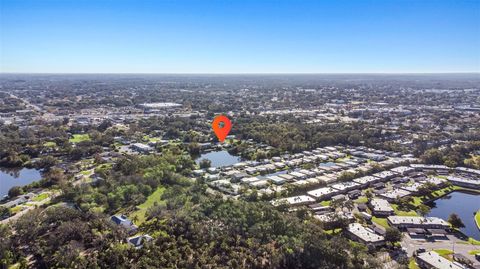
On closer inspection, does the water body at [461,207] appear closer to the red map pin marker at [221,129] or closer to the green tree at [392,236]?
the green tree at [392,236]

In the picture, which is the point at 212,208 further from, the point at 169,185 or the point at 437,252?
the point at 437,252

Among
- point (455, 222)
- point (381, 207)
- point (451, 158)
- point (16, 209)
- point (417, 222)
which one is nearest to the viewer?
point (417, 222)

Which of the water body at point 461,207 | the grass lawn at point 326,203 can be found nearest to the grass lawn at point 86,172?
the grass lawn at point 326,203

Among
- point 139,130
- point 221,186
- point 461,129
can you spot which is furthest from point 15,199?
point 461,129

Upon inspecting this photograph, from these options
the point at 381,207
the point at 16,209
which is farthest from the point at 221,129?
the point at 16,209

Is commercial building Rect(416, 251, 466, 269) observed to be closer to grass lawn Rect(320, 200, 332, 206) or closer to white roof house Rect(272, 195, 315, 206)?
grass lawn Rect(320, 200, 332, 206)

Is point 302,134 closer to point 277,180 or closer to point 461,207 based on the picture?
point 277,180
